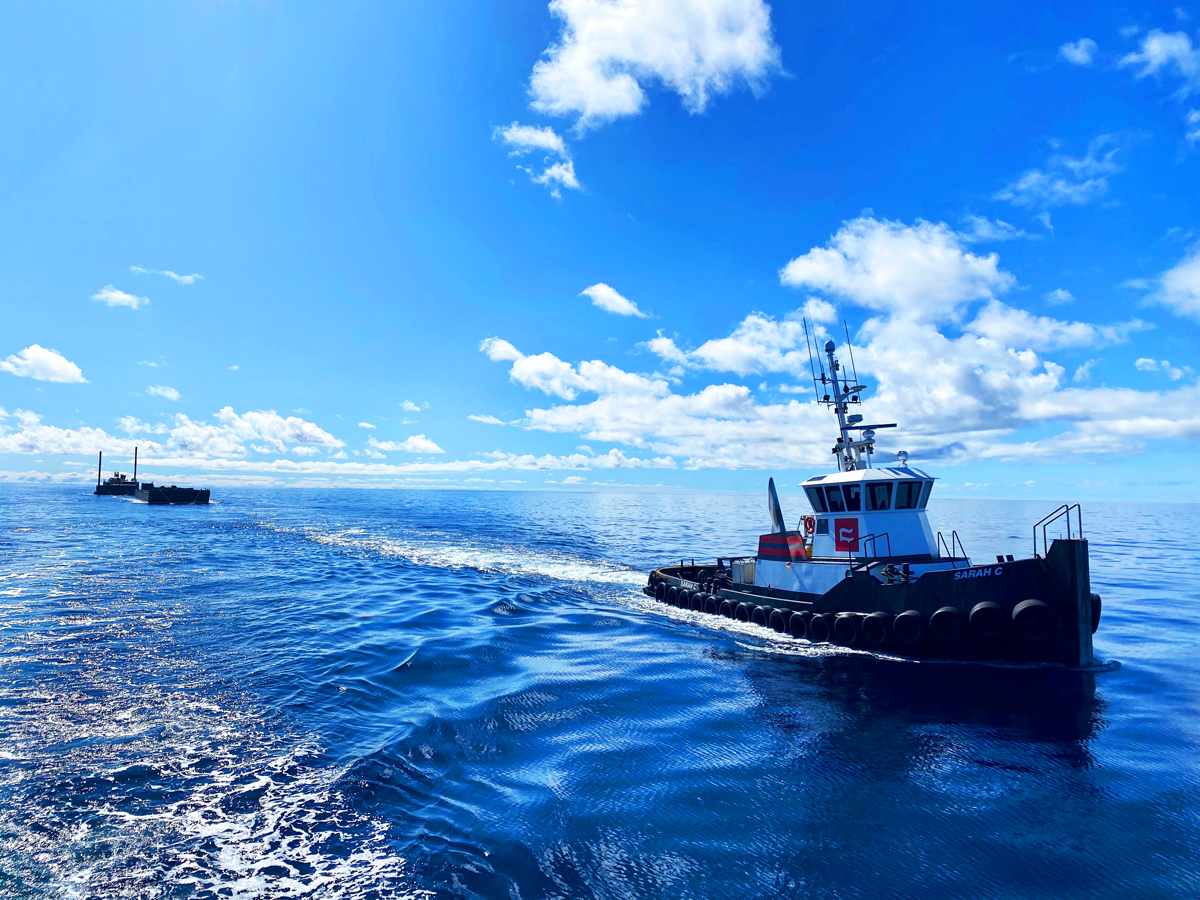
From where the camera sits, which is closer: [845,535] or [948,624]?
[948,624]

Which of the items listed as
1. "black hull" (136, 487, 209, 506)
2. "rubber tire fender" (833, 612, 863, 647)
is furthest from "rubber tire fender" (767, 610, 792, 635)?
"black hull" (136, 487, 209, 506)

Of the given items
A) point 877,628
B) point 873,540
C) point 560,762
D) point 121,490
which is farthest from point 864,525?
point 121,490

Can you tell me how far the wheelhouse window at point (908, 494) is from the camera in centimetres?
1972

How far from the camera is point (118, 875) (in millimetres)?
6902

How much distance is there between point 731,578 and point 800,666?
344 inches

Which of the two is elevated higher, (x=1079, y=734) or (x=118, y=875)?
(x=118, y=875)

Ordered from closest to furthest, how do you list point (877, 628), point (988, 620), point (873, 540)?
1. point (988, 620)
2. point (877, 628)
3. point (873, 540)

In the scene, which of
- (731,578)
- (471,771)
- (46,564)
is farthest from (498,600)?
(46,564)

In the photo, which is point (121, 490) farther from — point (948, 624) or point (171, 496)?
point (948, 624)

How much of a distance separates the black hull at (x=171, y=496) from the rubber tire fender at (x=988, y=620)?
403 feet

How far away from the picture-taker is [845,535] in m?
20.5

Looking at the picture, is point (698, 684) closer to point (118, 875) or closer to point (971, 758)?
point (971, 758)

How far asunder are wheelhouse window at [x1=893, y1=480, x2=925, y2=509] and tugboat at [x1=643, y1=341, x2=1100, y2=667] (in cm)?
4

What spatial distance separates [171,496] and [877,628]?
123 meters
